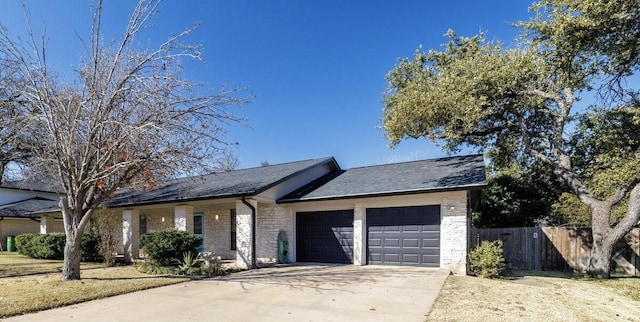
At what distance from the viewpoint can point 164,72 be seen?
9.21 metres

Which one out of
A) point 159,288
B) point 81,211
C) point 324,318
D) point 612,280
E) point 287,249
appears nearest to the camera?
point 324,318

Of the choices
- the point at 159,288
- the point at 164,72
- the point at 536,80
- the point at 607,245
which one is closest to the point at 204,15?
the point at 164,72

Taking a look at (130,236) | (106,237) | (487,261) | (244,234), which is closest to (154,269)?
Answer: (244,234)

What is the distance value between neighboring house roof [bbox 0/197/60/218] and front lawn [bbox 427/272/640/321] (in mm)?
20775

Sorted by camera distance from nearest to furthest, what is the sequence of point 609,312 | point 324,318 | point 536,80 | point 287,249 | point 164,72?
point 324,318, point 609,312, point 164,72, point 536,80, point 287,249

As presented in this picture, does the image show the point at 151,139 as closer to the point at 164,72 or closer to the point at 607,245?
the point at 164,72

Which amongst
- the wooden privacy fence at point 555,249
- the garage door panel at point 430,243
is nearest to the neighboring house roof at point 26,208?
the garage door panel at point 430,243

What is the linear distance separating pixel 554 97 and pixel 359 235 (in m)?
8.23

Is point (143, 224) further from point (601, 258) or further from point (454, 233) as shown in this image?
point (601, 258)

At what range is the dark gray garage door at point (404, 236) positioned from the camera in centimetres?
1146

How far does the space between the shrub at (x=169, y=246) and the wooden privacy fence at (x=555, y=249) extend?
9685 millimetres

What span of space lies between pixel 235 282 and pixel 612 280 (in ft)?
36.9

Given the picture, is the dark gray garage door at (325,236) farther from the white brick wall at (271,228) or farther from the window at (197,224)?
the window at (197,224)

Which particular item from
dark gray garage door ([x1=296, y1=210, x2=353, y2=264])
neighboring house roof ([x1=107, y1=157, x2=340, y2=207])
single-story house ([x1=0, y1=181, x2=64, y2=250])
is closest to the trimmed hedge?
neighboring house roof ([x1=107, y1=157, x2=340, y2=207])
